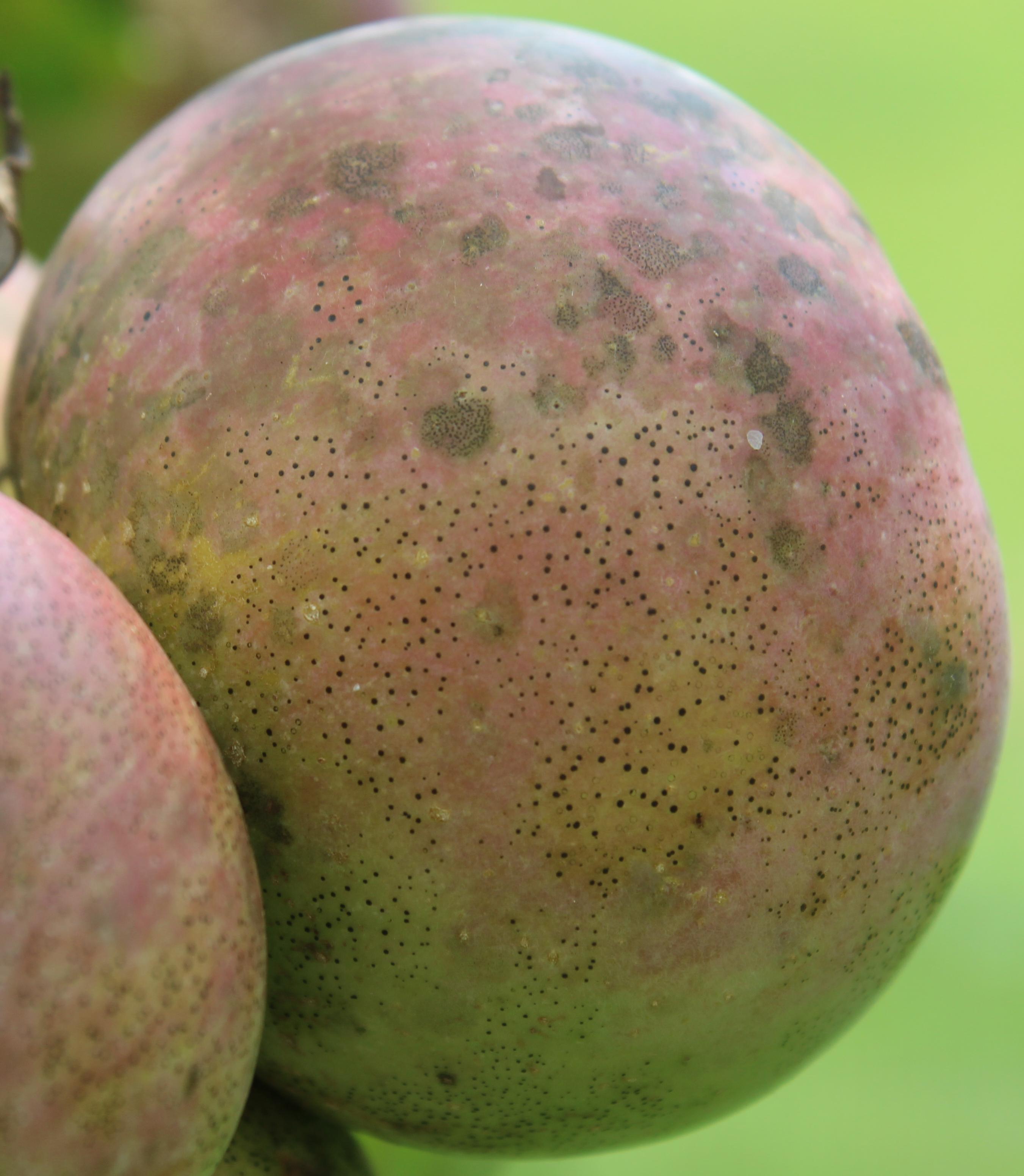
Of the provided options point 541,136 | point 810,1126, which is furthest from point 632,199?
point 810,1126

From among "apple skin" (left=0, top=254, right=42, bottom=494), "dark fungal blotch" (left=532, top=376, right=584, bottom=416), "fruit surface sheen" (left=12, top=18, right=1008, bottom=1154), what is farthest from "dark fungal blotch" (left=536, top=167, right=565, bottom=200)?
"apple skin" (left=0, top=254, right=42, bottom=494)

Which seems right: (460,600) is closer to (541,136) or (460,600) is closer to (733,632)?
(733,632)

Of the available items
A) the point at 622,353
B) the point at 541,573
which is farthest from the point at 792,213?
the point at 541,573

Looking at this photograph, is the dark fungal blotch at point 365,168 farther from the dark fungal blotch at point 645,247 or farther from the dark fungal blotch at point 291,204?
the dark fungal blotch at point 645,247

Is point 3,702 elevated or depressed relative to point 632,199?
depressed

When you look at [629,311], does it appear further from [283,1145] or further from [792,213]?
[283,1145]

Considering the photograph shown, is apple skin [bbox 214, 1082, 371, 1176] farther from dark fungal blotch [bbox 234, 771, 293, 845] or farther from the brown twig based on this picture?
the brown twig

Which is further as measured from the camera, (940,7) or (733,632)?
(940,7)
